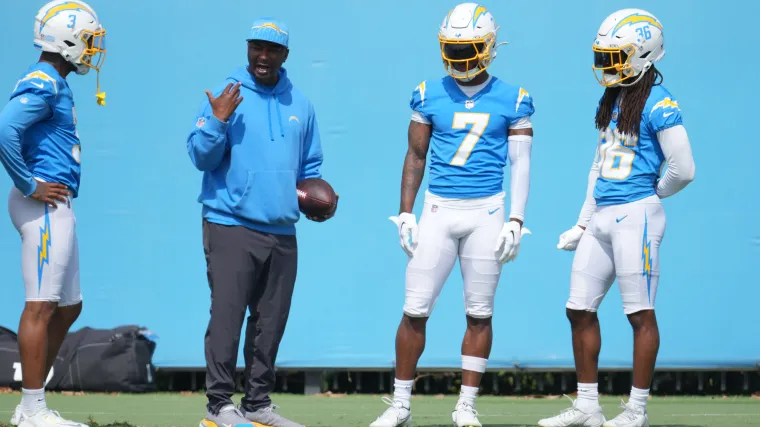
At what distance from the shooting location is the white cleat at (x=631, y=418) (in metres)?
4.79

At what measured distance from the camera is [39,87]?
4.59 m

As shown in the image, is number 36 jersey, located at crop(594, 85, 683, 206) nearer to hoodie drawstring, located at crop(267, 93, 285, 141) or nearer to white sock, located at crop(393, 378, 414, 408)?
white sock, located at crop(393, 378, 414, 408)

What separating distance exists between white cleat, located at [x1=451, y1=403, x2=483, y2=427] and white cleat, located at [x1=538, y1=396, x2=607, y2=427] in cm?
37

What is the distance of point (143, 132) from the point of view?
7.00 meters

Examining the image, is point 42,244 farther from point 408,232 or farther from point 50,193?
point 408,232

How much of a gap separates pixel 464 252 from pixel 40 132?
1862 millimetres

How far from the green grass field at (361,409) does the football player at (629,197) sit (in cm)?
50

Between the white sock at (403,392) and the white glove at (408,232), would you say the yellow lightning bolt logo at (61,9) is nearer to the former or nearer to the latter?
the white glove at (408,232)

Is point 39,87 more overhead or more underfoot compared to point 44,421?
more overhead

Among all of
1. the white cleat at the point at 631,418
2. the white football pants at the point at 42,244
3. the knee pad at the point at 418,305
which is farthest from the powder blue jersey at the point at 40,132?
the white cleat at the point at 631,418

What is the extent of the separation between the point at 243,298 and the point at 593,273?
1562 mm

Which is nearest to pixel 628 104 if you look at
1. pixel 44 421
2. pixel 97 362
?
pixel 44 421

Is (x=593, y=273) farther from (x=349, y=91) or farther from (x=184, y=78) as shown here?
(x=184, y=78)

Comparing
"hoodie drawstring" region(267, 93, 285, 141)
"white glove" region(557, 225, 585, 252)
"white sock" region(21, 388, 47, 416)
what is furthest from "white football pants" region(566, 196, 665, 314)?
"white sock" region(21, 388, 47, 416)
